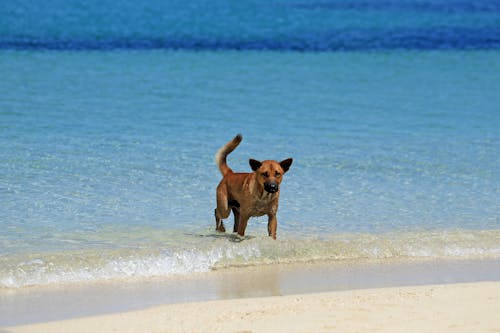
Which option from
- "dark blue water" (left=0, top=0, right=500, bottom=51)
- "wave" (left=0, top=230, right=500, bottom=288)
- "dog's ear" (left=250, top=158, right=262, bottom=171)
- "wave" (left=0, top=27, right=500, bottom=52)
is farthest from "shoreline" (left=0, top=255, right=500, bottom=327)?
"dark blue water" (left=0, top=0, right=500, bottom=51)

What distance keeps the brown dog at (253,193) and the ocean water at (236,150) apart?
0.26 m

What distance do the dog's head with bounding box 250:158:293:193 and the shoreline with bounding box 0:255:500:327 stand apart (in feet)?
2.19

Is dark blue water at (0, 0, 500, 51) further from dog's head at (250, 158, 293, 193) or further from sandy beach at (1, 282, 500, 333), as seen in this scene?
sandy beach at (1, 282, 500, 333)

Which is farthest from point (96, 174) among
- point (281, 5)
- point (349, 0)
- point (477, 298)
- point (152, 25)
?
point (349, 0)

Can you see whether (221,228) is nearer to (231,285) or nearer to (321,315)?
(231,285)

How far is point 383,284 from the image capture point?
773 centimetres

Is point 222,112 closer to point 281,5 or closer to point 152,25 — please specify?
point 152,25

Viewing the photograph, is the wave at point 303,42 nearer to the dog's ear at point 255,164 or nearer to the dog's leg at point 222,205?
the dog's leg at point 222,205

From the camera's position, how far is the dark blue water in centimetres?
2744

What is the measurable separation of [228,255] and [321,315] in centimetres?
197

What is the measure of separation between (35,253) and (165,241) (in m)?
1.15

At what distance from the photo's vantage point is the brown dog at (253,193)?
8.51 meters

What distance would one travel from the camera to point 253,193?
8.63m

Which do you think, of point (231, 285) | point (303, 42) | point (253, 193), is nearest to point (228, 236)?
point (253, 193)
